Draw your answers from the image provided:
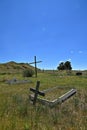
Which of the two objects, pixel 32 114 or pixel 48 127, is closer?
pixel 48 127

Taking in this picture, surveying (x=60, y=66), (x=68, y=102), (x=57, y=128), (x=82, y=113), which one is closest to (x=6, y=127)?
(x=57, y=128)

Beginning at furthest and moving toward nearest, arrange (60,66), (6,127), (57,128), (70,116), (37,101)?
1. (60,66)
2. (37,101)
3. (70,116)
4. (57,128)
5. (6,127)

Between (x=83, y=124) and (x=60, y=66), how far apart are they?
10346 cm

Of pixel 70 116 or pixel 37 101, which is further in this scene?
pixel 37 101

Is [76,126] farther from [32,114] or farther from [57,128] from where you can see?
[32,114]

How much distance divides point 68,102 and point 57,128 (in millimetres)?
4225

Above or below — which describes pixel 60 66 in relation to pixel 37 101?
above

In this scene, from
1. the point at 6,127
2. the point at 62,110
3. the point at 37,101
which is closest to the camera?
the point at 6,127

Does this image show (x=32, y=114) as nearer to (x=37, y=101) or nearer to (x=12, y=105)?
(x=12, y=105)

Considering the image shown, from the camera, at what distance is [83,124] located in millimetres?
6379

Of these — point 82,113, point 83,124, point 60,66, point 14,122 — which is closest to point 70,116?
point 82,113

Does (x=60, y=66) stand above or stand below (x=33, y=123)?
above

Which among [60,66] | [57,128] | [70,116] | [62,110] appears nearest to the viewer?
[57,128]

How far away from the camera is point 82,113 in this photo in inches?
314
